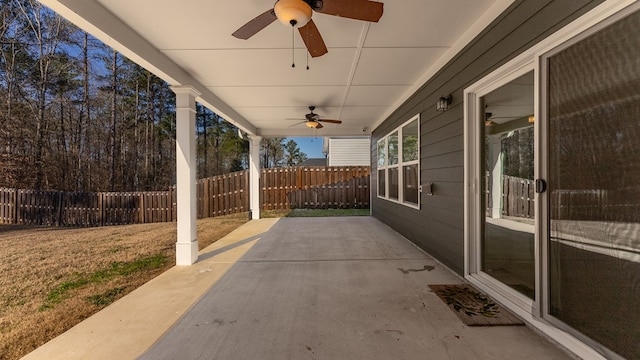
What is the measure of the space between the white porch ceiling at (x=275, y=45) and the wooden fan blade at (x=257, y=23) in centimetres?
27

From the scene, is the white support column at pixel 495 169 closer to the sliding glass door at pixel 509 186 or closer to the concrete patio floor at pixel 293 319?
the sliding glass door at pixel 509 186

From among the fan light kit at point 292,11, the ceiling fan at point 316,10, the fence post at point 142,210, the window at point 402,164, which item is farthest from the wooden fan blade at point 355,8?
the fence post at point 142,210

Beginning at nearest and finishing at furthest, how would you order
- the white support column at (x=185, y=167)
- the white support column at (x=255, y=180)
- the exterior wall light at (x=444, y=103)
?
the exterior wall light at (x=444, y=103), the white support column at (x=185, y=167), the white support column at (x=255, y=180)

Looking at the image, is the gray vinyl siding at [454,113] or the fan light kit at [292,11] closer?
the fan light kit at [292,11]

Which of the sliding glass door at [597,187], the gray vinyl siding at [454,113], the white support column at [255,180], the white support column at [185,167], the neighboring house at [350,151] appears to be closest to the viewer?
the sliding glass door at [597,187]

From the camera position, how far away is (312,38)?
2.37 meters

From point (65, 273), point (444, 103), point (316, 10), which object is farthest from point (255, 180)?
point (316, 10)

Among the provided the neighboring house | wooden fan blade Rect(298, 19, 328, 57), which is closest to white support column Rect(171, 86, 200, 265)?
wooden fan blade Rect(298, 19, 328, 57)

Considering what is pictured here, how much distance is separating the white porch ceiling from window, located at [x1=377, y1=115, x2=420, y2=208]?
2.31ft

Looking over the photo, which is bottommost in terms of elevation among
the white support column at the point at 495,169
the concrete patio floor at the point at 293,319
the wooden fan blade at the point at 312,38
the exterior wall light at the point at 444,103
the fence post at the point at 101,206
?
the concrete patio floor at the point at 293,319

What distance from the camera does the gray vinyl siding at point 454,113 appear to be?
2.03 m

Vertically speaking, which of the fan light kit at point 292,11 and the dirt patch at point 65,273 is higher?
the fan light kit at point 292,11

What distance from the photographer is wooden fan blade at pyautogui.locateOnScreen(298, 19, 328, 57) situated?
7.33 feet

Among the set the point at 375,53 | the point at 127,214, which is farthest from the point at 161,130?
the point at 375,53
